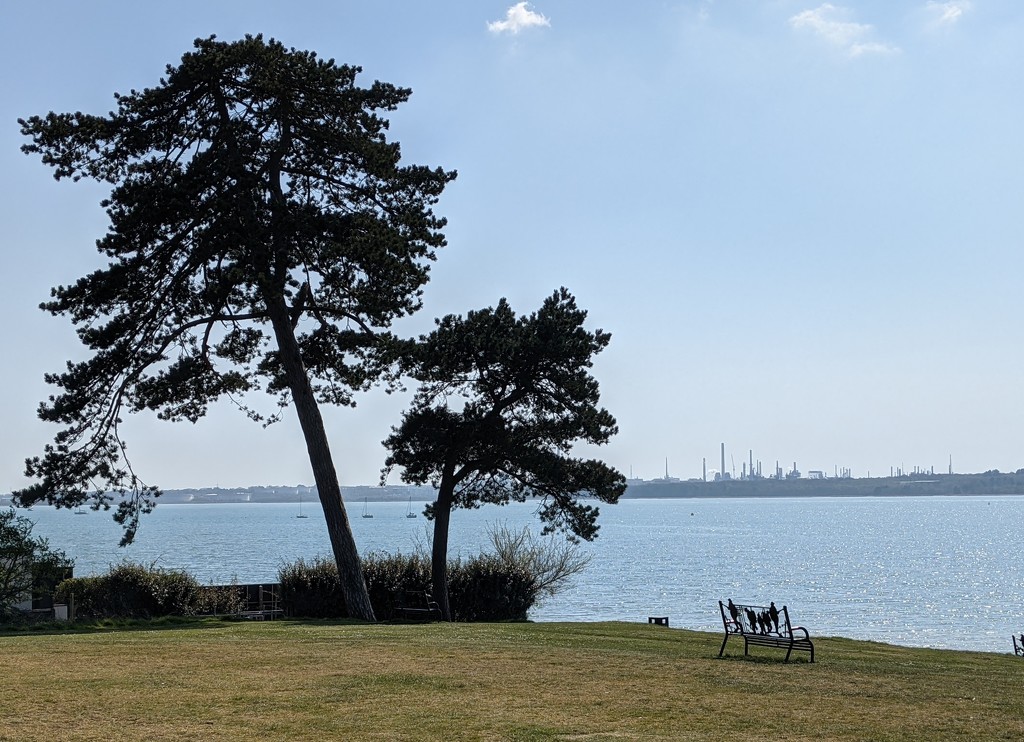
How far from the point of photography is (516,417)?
2948 centimetres

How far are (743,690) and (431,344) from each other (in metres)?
17.1

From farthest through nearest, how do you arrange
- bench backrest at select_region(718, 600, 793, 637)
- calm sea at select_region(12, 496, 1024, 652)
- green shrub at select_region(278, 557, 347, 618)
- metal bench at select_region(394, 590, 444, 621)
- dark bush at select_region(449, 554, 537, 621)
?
1. calm sea at select_region(12, 496, 1024, 652)
2. dark bush at select_region(449, 554, 537, 621)
3. metal bench at select_region(394, 590, 444, 621)
4. green shrub at select_region(278, 557, 347, 618)
5. bench backrest at select_region(718, 600, 793, 637)

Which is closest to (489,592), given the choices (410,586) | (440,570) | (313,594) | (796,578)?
(440,570)

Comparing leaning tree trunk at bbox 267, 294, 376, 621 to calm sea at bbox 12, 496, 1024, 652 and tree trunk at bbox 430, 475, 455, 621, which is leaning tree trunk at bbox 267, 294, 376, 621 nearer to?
tree trunk at bbox 430, 475, 455, 621

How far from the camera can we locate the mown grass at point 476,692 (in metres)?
9.78

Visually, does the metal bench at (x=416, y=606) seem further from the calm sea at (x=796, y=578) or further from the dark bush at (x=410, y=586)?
the calm sea at (x=796, y=578)

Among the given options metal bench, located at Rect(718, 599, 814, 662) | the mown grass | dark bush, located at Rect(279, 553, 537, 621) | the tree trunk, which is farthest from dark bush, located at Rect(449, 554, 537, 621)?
metal bench, located at Rect(718, 599, 814, 662)

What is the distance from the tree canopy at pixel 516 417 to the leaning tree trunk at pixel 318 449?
316 centimetres

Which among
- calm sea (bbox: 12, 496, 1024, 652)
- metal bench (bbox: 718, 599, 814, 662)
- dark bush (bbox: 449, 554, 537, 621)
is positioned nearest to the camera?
metal bench (bbox: 718, 599, 814, 662)

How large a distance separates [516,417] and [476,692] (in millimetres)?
17968

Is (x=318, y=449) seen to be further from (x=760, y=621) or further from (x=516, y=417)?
(x=760, y=621)

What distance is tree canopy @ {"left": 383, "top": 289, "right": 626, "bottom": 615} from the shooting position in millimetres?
28562

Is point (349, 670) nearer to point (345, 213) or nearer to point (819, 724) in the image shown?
point (819, 724)

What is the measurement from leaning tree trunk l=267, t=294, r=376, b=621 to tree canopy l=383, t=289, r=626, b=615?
316 centimetres
